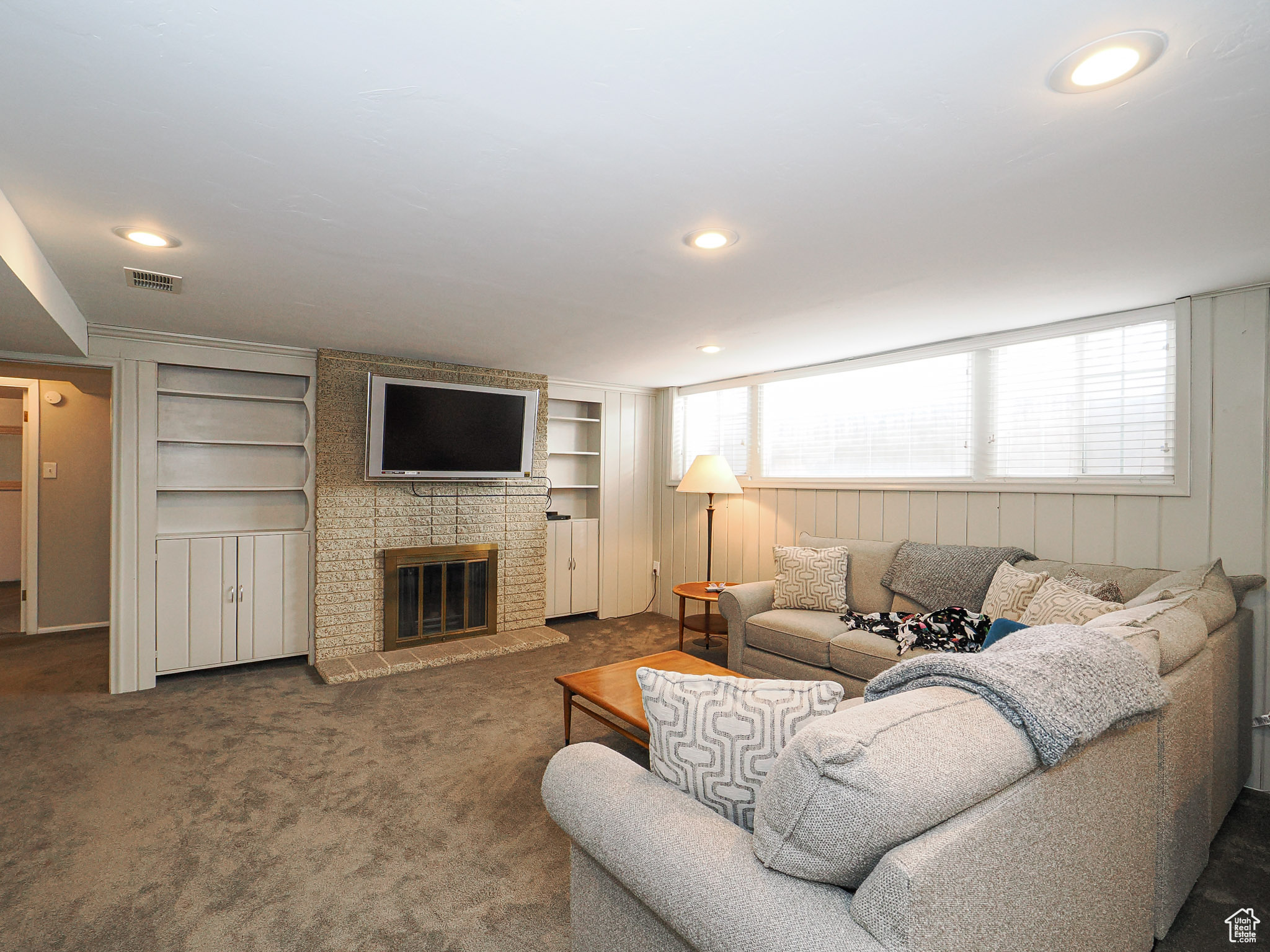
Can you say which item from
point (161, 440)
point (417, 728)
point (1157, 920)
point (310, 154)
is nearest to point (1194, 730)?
point (1157, 920)

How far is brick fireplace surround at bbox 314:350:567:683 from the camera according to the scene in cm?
442

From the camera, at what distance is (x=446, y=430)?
184 inches

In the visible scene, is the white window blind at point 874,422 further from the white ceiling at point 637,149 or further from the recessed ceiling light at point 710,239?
the recessed ceiling light at point 710,239

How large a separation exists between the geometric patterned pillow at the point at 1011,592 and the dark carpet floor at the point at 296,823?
3.44 feet

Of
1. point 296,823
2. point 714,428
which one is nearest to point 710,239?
point 296,823

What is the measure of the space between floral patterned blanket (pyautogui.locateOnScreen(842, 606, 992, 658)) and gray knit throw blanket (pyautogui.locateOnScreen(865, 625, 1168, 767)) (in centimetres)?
167

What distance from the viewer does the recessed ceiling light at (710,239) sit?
2219 mm

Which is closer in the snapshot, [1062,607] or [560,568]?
[1062,607]

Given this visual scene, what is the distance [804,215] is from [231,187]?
1745 millimetres

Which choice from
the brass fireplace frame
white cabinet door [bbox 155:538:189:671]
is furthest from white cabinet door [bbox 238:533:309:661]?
the brass fireplace frame

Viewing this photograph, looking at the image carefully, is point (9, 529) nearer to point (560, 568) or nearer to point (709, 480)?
point (560, 568)

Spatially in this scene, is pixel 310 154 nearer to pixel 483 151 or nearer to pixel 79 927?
pixel 483 151

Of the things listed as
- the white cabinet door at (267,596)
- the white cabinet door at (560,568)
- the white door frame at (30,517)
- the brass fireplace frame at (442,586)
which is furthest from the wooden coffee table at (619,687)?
the white door frame at (30,517)

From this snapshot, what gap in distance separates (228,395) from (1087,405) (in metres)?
5.11
